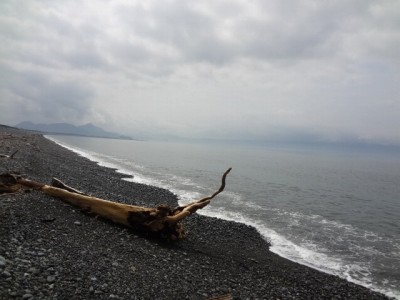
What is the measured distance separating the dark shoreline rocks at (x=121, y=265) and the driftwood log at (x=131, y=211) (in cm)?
43

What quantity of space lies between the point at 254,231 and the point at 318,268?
541 centimetres

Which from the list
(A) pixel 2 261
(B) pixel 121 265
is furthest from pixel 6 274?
(B) pixel 121 265

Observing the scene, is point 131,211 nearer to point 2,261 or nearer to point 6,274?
point 2,261

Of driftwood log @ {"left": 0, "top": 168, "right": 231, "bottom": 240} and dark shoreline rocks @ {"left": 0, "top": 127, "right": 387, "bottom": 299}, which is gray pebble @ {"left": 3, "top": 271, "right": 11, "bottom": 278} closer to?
dark shoreline rocks @ {"left": 0, "top": 127, "right": 387, "bottom": 299}

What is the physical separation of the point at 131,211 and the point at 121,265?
4177 mm

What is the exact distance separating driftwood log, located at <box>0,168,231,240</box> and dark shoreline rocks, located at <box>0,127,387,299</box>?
1.41 feet

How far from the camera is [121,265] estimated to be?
393 inches

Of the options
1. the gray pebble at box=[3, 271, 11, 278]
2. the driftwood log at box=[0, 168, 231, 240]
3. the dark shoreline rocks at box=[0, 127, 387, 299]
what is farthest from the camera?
the driftwood log at box=[0, 168, 231, 240]

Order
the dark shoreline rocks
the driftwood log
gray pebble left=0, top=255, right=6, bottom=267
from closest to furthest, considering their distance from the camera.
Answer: gray pebble left=0, top=255, right=6, bottom=267 → the dark shoreline rocks → the driftwood log

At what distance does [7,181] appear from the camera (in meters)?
15.5

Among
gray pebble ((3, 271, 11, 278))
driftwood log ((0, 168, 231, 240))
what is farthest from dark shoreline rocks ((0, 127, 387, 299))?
driftwood log ((0, 168, 231, 240))

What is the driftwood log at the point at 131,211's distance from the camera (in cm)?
1382

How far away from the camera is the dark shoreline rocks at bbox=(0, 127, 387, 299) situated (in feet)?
26.2

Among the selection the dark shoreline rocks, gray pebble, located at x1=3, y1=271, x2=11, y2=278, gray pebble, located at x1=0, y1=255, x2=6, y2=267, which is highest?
gray pebble, located at x1=0, y1=255, x2=6, y2=267
